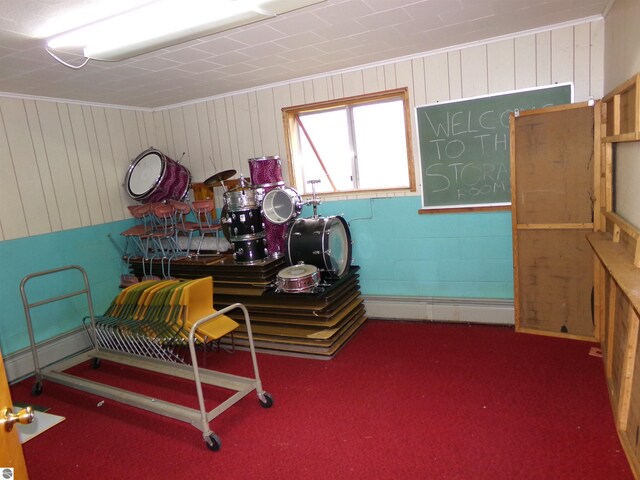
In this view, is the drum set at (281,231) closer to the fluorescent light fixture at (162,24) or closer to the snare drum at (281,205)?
the snare drum at (281,205)

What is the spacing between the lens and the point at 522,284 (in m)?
3.89

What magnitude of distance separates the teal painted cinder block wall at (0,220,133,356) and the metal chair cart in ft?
1.17

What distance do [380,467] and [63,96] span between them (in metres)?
4.39

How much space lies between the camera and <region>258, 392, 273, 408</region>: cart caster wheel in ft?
10.3

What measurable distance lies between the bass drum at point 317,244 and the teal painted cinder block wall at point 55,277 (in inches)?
86.2

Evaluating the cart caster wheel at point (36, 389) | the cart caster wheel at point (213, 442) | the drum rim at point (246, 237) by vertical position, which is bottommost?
the cart caster wheel at point (213, 442)

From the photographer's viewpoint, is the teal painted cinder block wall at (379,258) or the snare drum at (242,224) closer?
the teal painted cinder block wall at (379,258)

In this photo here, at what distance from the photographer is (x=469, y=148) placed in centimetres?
404

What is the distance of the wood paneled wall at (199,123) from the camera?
12.0ft

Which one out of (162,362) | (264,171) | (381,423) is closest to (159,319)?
(162,362)

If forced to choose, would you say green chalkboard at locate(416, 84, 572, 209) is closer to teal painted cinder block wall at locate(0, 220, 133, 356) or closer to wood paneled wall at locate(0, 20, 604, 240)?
wood paneled wall at locate(0, 20, 604, 240)

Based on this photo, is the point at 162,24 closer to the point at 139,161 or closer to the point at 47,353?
the point at 139,161

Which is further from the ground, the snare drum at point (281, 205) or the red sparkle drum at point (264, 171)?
the red sparkle drum at point (264, 171)

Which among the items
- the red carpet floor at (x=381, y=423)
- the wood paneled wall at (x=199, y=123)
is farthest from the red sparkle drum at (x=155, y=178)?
the red carpet floor at (x=381, y=423)
